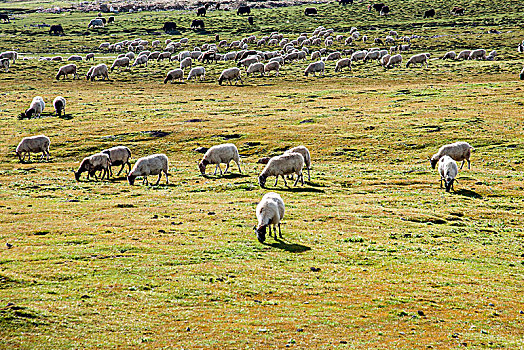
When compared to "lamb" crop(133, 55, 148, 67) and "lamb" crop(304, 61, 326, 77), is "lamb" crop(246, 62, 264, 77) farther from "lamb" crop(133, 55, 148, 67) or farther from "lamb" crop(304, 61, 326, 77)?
"lamb" crop(133, 55, 148, 67)

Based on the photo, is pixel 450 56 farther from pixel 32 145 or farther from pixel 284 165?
pixel 32 145

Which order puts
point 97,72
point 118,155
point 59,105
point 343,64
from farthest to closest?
point 343,64
point 97,72
point 59,105
point 118,155

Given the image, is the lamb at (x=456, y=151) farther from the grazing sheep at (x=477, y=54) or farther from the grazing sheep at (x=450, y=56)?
the grazing sheep at (x=450, y=56)

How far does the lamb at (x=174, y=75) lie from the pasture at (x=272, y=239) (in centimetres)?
1631

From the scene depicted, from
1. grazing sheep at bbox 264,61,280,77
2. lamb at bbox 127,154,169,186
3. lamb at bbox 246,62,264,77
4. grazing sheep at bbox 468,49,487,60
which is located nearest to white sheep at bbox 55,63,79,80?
lamb at bbox 246,62,264,77

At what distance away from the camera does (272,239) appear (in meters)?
22.5

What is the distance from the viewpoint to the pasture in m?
14.9

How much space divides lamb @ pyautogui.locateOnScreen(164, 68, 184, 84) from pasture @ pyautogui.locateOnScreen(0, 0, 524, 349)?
16.3 meters

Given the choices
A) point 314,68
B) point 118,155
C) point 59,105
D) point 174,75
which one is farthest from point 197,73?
point 118,155

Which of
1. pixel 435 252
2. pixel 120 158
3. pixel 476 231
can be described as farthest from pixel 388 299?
pixel 120 158

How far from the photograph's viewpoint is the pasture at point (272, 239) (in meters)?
14.9

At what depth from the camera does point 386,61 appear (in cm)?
9162

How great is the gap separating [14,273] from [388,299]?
1305 cm

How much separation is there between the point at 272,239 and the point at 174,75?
6706 centimetres
